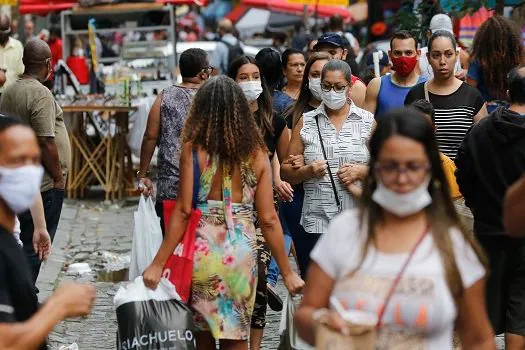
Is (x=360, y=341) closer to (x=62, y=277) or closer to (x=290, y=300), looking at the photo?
(x=290, y=300)

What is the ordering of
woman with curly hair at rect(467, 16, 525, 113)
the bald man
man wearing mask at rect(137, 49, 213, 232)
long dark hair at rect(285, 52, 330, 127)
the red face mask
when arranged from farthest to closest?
the bald man → woman with curly hair at rect(467, 16, 525, 113) → the red face mask → long dark hair at rect(285, 52, 330, 127) → man wearing mask at rect(137, 49, 213, 232)

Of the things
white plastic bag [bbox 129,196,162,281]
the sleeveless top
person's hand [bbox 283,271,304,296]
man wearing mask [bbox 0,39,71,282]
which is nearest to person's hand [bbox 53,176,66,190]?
man wearing mask [bbox 0,39,71,282]

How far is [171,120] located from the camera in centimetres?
847

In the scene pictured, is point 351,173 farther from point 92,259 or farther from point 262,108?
point 92,259

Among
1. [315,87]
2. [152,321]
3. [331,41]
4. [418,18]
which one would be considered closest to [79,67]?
[418,18]

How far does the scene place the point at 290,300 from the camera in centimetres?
626

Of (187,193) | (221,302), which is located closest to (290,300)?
(221,302)

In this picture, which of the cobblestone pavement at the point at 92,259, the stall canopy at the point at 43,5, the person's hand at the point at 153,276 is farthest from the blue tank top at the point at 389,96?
the stall canopy at the point at 43,5

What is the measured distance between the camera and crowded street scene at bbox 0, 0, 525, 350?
4043 mm

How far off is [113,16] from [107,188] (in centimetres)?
437

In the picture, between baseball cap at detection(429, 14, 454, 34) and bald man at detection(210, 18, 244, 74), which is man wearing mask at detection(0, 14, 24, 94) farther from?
bald man at detection(210, 18, 244, 74)

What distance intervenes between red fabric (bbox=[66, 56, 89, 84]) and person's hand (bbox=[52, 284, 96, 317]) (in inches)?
601

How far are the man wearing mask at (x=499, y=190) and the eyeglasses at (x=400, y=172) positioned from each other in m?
2.58

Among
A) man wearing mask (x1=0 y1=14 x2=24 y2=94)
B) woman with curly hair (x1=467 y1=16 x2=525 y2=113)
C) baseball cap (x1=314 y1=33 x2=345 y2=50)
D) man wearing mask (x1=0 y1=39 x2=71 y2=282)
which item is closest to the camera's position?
man wearing mask (x1=0 y1=39 x2=71 y2=282)
